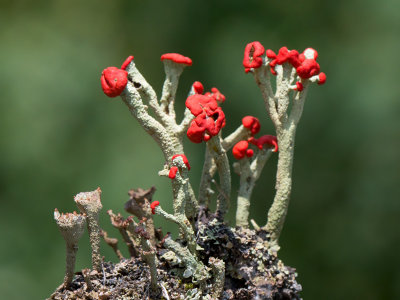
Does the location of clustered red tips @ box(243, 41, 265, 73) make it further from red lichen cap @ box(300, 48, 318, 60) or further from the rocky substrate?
the rocky substrate

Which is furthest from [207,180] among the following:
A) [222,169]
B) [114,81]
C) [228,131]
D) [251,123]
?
[228,131]

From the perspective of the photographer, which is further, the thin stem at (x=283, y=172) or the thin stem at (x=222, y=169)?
the thin stem at (x=283, y=172)

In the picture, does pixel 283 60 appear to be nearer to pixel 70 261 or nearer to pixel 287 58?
pixel 287 58

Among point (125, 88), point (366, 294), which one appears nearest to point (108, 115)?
point (366, 294)

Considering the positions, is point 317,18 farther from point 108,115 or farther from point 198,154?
point 108,115

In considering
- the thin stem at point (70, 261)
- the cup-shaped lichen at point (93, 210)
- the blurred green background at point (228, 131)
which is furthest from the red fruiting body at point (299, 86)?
the blurred green background at point (228, 131)

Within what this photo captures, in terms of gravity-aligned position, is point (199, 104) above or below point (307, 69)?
below

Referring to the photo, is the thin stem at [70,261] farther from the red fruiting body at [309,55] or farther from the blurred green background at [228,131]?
the blurred green background at [228,131]

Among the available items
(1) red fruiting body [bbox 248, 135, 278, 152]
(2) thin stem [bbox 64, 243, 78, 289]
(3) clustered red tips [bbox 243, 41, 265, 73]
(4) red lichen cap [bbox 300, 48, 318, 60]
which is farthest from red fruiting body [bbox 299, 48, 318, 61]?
(2) thin stem [bbox 64, 243, 78, 289]
